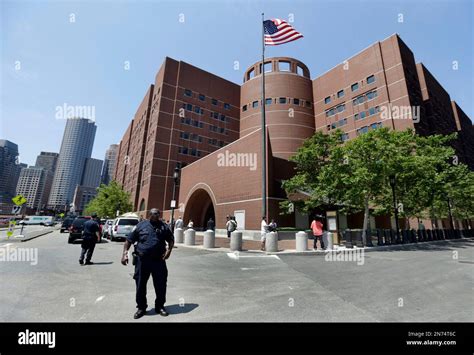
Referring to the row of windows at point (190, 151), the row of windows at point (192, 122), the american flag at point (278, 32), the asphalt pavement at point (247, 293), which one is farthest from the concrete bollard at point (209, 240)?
the row of windows at point (192, 122)

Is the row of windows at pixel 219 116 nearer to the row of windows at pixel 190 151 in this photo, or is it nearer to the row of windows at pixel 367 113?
the row of windows at pixel 190 151

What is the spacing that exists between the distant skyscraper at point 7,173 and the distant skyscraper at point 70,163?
187 ft

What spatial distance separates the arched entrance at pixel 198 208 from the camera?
36531 mm

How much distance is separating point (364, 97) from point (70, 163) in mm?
215015

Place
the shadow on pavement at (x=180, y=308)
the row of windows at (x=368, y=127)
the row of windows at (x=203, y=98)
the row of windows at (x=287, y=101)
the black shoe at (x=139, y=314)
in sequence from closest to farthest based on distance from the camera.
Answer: the black shoe at (x=139, y=314) → the shadow on pavement at (x=180, y=308) → the row of windows at (x=368, y=127) → the row of windows at (x=287, y=101) → the row of windows at (x=203, y=98)

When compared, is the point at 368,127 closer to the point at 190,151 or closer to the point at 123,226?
the point at 190,151

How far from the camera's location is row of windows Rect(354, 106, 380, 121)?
Answer: 40.0 metres

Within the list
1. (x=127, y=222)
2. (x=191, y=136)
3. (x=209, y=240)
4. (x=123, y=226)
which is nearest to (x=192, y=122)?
(x=191, y=136)

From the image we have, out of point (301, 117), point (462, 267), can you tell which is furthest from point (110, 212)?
point (462, 267)

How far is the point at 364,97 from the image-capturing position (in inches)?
1668

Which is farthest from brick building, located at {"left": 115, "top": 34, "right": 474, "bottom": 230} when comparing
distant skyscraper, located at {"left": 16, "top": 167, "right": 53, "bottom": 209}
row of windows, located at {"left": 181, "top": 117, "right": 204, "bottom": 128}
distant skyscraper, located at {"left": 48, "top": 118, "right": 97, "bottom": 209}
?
distant skyscraper, located at {"left": 48, "top": 118, "right": 97, "bottom": 209}

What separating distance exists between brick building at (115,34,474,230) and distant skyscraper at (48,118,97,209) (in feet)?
555
